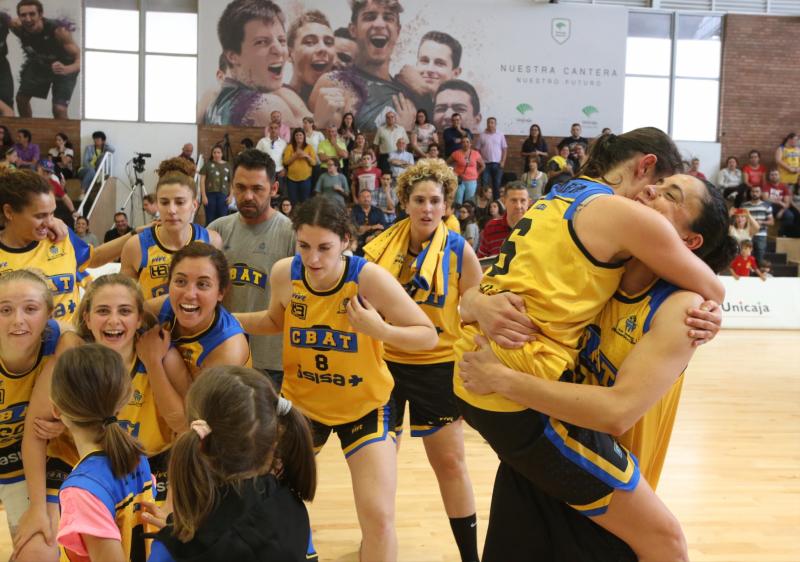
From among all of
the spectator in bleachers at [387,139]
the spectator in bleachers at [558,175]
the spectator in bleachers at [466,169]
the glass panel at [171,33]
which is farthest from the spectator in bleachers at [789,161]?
the spectator in bleachers at [558,175]

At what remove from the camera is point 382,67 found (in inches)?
696

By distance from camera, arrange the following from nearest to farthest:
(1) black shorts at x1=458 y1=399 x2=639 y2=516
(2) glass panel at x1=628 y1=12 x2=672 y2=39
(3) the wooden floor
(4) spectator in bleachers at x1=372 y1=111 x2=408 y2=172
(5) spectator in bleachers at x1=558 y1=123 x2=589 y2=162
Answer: (1) black shorts at x1=458 y1=399 x2=639 y2=516
(3) the wooden floor
(4) spectator in bleachers at x1=372 y1=111 x2=408 y2=172
(5) spectator in bleachers at x1=558 y1=123 x2=589 y2=162
(2) glass panel at x1=628 y1=12 x2=672 y2=39

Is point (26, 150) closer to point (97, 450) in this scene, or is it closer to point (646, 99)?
point (646, 99)

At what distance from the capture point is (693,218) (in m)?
2.07

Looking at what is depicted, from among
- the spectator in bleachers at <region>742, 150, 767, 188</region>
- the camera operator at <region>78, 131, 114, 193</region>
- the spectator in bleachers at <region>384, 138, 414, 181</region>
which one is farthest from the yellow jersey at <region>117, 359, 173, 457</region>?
the spectator in bleachers at <region>742, 150, 767, 188</region>

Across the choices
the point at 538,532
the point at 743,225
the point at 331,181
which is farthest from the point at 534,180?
the point at 538,532

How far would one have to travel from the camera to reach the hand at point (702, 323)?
6.23 ft

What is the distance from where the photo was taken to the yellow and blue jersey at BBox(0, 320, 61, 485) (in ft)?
9.99

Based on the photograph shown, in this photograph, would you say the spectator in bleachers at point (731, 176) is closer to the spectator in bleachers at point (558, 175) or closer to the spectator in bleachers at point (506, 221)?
the spectator in bleachers at point (506, 221)

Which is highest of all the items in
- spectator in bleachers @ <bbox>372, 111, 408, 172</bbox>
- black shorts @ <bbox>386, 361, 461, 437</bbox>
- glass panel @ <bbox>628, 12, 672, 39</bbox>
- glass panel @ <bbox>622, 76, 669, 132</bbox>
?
glass panel @ <bbox>628, 12, 672, 39</bbox>

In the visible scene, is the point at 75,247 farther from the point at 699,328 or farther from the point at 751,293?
the point at 751,293

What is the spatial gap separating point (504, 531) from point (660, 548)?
46cm

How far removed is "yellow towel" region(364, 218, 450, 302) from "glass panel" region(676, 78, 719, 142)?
54.6ft

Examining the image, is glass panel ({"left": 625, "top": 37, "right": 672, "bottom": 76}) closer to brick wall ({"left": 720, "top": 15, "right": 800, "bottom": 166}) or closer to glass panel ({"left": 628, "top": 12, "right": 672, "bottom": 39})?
glass panel ({"left": 628, "top": 12, "right": 672, "bottom": 39})
